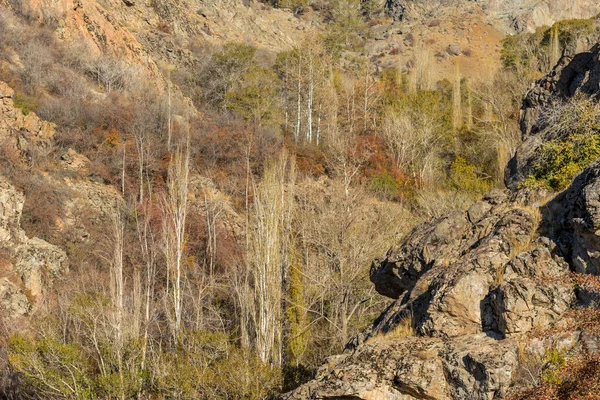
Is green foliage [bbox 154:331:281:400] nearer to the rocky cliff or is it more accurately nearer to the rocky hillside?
the rocky hillside

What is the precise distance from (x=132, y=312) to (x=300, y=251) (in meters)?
8.32

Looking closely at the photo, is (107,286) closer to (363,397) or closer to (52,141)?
(52,141)

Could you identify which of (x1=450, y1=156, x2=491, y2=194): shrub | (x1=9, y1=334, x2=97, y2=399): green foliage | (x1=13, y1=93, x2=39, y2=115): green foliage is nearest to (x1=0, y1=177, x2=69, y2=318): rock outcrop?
(x1=9, y1=334, x2=97, y2=399): green foliage

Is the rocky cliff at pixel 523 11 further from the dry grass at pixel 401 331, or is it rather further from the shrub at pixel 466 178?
the dry grass at pixel 401 331

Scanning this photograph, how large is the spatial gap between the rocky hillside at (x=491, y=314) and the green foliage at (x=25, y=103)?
2591 cm

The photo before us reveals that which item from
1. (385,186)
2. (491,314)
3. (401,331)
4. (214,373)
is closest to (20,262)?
(214,373)

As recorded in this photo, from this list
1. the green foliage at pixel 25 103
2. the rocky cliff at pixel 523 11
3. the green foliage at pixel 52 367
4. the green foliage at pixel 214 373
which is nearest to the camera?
the green foliage at pixel 214 373

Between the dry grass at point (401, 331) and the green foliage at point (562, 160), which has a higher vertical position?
the green foliage at point (562, 160)

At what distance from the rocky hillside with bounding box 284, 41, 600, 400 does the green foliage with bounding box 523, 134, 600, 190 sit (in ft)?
1.44

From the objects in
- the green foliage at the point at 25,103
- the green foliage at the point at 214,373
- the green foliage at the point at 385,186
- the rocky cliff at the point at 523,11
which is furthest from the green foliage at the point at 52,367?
the rocky cliff at the point at 523,11

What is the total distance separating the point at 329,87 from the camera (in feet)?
153

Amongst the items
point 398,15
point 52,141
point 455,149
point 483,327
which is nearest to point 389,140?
point 455,149

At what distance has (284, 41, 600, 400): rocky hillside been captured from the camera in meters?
7.53

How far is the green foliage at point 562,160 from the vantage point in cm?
1050
